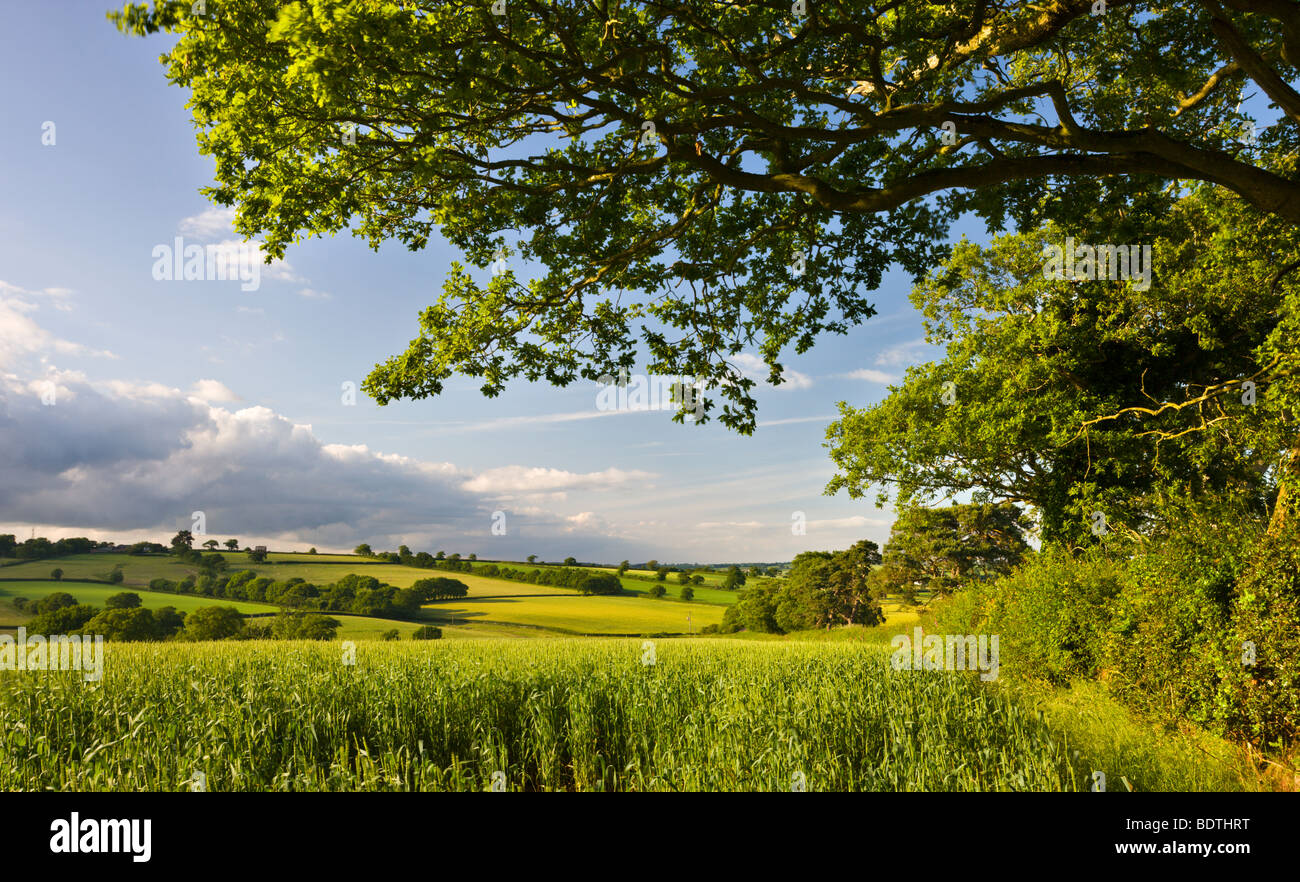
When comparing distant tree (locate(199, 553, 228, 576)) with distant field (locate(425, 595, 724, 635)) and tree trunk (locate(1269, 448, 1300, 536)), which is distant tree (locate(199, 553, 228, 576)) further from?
tree trunk (locate(1269, 448, 1300, 536))

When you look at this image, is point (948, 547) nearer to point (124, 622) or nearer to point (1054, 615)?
point (1054, 615)

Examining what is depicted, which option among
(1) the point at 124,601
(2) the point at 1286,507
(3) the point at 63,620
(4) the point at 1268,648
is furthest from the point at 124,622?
(2) the point at 1286,507

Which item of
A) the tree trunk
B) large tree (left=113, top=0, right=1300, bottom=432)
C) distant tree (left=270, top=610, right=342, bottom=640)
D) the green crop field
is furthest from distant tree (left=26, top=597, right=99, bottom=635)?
the tree trunk

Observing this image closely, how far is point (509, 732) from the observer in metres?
7.25

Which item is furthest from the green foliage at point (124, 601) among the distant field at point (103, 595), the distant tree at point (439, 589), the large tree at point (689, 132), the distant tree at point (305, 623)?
the large tree at point (689, 132)

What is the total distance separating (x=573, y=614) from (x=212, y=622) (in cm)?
1890

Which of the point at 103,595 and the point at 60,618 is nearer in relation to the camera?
the point at 60,618

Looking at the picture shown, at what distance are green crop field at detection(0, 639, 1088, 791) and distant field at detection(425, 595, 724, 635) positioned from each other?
87.2ft

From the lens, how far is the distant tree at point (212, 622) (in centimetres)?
2696

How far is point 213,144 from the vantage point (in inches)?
304

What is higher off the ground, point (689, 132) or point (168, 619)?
point (689, 132)

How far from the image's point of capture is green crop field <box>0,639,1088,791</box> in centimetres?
515
